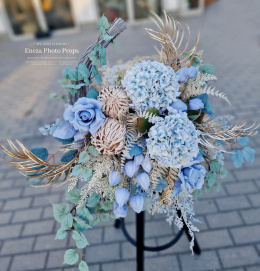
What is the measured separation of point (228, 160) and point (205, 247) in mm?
1169

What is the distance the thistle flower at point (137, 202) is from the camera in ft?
3.37

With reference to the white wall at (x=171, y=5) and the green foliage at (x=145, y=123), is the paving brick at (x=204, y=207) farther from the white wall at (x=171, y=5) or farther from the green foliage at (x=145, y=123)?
the white wall at (x=171, y=5)

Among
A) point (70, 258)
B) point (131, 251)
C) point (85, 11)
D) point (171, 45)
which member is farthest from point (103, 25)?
point (85, 11)

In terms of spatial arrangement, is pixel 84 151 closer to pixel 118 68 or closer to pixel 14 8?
pixel 118 68

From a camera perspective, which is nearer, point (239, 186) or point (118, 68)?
point (118, 68)

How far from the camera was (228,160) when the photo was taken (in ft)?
9.39

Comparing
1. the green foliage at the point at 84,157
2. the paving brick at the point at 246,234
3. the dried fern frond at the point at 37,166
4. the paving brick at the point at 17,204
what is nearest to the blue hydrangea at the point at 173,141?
the green foliage at the point at 84,157

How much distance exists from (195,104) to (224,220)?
5.09 ft

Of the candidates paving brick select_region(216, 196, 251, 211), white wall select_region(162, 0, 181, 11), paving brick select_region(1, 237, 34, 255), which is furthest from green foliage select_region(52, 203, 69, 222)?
white wall select_region(162, 0, 181, 11)

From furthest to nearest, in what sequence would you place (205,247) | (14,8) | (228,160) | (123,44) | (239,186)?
(14,8) < (123,44) < (228,160) < (239,186) < (205,247)

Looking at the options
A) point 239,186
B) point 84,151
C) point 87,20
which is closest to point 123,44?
point 87,20

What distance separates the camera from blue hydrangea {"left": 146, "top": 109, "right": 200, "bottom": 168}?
934 millimetres

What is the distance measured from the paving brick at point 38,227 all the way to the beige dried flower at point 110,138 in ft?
5.26

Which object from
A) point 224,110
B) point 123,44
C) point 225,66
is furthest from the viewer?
point 123,44
